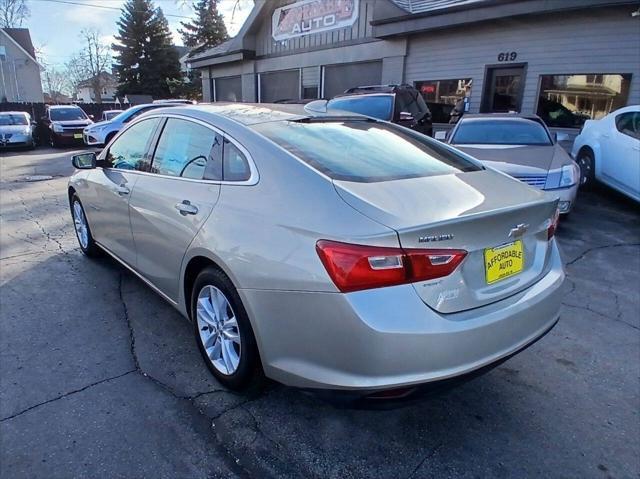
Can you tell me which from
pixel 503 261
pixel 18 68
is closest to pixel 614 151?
pixel 503 261

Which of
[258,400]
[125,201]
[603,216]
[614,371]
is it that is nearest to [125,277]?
[125,201]

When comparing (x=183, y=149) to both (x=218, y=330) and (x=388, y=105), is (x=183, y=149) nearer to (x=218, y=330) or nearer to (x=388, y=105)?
(x=218, y=330)

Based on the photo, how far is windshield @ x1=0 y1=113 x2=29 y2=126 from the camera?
56.6 feet

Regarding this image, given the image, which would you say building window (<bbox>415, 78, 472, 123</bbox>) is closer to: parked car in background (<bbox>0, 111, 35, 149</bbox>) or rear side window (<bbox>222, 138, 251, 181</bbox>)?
rear side window (<bbox>222, 138, 251, 181</bbox>)

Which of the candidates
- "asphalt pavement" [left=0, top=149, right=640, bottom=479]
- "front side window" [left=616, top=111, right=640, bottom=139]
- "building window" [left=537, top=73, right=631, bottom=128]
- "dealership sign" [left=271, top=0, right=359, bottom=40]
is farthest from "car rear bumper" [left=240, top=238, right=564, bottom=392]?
"dealership sign" [left=271, top=0, right=359, bottom=40]

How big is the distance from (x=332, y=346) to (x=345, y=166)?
0.94 metres

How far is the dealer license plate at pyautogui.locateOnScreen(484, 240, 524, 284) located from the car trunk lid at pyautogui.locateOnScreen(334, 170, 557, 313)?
1cm

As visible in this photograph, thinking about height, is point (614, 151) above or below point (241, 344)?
above

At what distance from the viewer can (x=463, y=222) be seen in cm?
196

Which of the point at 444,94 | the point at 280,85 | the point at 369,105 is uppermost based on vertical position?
the point at 280,85

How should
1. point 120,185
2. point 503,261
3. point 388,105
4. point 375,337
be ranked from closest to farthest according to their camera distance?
1. point 375,337
2. point 503,261
3. point 120,185
4. point 388,105

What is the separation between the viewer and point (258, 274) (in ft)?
7.04

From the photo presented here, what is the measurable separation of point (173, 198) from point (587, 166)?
26.3 ft

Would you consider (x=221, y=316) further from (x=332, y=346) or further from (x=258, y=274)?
(x=332, y=346)
